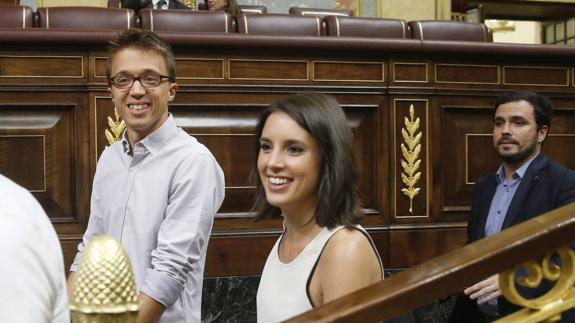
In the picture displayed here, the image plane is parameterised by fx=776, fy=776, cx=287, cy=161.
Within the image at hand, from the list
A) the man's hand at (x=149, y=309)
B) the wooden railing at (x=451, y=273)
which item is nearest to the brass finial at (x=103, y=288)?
the wooden railing at (x=451, y=273)

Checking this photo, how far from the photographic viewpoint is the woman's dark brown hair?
136 cm

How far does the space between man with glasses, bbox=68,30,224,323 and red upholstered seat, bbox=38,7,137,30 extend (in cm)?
229

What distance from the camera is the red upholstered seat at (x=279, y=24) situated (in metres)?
4.21

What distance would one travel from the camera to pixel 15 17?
399cm

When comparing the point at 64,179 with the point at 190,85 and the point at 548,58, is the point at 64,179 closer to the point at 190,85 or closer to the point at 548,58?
the point at 190,85

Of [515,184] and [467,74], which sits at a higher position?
[467,74]

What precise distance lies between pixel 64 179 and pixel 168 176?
1795 mm

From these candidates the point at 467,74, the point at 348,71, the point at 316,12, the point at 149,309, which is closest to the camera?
the point at 149,309

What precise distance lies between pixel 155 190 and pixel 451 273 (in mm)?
889

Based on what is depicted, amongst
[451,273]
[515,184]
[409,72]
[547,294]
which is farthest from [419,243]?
[451,273]

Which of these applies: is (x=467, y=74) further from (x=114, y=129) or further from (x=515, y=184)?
(x=114, y=129)

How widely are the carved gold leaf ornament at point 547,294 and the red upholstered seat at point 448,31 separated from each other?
3.60 meters

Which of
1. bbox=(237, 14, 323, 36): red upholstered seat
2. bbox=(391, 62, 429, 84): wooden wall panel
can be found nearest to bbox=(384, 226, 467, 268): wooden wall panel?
bbox=(391, 62, 429, 84): wooden wall panel

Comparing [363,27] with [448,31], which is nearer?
[363,27]
